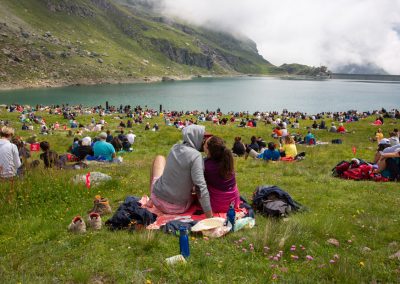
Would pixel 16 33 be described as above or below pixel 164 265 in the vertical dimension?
above

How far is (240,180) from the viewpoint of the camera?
12078mm

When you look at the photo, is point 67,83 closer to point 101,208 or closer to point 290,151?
point 290,151

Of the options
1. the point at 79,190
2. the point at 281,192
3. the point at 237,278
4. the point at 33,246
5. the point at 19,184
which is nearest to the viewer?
the point at 237,278

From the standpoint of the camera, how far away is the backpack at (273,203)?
774 cm

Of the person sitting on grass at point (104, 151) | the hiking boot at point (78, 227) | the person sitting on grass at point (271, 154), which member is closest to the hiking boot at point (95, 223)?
the hiking boot at point (78, 227)

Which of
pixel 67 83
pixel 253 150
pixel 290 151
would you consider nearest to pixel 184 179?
pixel 290 151

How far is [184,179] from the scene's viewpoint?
7035 mm

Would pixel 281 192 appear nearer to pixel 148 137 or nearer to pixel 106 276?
pixel 106 276

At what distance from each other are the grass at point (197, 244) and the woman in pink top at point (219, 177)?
883 mm

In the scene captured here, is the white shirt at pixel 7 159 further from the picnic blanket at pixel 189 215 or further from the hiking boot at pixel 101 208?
the picnic blanket at pixel 189 215

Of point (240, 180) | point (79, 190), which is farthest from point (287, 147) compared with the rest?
point (79, 190)

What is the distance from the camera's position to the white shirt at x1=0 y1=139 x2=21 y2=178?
9.88m

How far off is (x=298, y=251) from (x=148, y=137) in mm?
23681

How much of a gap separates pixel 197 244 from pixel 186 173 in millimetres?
1566
